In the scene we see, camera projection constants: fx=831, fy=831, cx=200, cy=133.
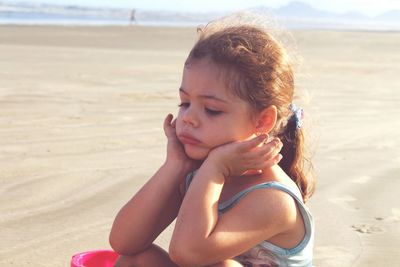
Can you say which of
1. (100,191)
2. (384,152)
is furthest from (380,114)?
(100,191)

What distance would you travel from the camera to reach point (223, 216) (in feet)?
7.88

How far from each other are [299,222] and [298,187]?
257mm

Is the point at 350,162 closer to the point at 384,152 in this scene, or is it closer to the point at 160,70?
the point at 384,152

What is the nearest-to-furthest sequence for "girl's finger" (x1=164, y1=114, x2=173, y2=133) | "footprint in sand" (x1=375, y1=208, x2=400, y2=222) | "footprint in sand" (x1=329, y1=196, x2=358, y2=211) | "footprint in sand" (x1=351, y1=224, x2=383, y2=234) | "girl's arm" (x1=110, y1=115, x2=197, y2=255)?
"girl's arm" (x1=110, y1=115, x2=197, y2=255), "girl's finger" (x1=164, y1=114, x2=173, y2=133), "footprint in sand" (x1=351, y1=224, x2=383, y2=234), "footprint in sand" (x1=375, y1=208, x2=400, y2=222), "footprint in sand" (x1=329, y1=196, x2=358, y2=211)

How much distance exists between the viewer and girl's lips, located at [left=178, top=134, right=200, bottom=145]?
2518mm

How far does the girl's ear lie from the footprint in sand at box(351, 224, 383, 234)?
1.36 meters

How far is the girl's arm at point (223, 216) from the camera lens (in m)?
2.35

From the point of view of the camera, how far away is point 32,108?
21.5ft

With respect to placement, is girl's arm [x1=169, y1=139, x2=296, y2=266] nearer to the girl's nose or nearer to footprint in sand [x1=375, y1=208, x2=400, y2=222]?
the girl's nose

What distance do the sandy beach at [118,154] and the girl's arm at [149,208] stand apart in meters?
0.50

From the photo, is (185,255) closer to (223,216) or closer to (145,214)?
(223,216)

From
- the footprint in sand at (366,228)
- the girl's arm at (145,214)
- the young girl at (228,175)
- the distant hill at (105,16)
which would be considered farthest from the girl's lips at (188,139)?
the distant hill at (105,16)

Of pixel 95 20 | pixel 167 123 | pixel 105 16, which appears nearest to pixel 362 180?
pixel 167 123

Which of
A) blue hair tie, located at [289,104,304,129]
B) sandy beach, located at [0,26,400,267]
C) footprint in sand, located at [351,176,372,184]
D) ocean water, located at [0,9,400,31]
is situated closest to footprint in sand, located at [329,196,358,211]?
sandy beach, located at [0,26,400,267]
